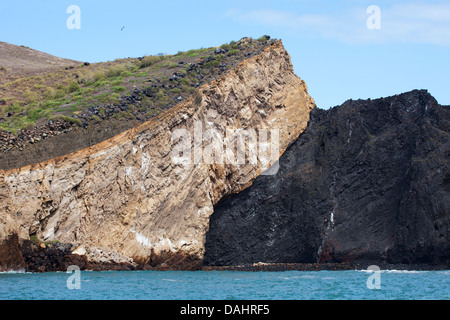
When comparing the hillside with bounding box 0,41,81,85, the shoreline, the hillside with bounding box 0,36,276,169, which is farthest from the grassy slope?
the shoreline

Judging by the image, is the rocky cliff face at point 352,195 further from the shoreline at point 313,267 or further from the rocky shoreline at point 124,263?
the rocky shoreline at point 124,263

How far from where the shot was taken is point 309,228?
43.5 metres

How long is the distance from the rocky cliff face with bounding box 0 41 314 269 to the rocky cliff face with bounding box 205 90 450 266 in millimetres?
1888

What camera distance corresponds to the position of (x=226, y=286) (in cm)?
3045

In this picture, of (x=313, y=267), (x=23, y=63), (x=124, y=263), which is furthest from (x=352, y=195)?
(x=23, y=63)

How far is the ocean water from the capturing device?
26.2 m

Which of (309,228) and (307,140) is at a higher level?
(307,140)

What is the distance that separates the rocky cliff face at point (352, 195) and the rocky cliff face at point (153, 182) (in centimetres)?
189

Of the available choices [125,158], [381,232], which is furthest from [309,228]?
[125,158]

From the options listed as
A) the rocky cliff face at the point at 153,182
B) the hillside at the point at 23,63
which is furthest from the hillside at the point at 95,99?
the hillside at the point at 23,63

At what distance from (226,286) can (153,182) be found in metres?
12.9
